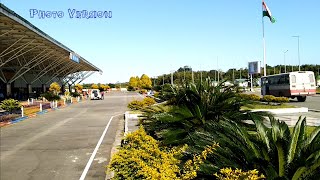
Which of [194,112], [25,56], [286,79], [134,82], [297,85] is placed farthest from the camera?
[134,82]

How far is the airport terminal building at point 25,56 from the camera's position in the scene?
33378 millimetres

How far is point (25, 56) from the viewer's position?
59500mm

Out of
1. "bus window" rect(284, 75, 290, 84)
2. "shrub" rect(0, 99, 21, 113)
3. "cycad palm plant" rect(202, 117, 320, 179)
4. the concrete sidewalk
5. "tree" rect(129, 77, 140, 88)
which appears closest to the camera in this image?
"cycad palm plant" rect(202, 117, 320, 179)

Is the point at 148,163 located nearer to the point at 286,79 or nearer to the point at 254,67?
the point at 286,79

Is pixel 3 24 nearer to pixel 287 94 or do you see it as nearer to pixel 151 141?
pixel 287 94

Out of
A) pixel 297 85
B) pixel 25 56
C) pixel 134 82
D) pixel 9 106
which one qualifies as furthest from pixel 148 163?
pixel 134 82

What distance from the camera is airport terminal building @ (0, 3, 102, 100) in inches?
1314

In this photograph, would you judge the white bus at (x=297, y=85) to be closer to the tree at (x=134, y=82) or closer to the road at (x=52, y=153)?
the road at (x=52, y=153)

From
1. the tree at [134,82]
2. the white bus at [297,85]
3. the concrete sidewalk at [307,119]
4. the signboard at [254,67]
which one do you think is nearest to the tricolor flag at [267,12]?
the white bus at [297,85]

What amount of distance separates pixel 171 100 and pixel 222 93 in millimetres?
1215

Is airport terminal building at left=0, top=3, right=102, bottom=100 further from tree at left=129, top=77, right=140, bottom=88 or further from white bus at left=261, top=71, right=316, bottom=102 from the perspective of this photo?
tree at left=129, top=77, right=140, bottom=88

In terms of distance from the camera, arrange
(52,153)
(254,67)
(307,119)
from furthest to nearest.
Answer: (254,67), (307,119), (52,153)

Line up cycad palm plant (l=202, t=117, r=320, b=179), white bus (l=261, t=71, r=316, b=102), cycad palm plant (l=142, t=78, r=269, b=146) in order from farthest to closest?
white bus (l=261, t=71, r=316, b=102)
cycad palm plant (l=142, t=78, r=269, b=146)
cycad palm plant (l=202, t=117, r=320, b=179)

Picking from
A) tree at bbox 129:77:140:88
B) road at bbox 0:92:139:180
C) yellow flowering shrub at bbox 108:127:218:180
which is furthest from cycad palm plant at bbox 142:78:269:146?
tree at bbox 129:77:140:88
